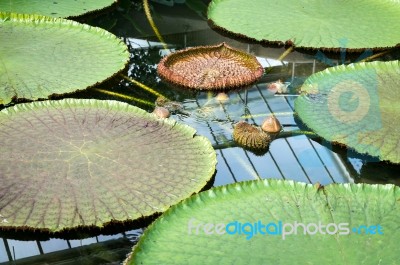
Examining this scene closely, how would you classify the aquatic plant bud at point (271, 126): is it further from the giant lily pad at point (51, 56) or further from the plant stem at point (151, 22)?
the plant stem at point (151, 22)

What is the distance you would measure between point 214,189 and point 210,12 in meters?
2.12

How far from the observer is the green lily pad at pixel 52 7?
4.14m

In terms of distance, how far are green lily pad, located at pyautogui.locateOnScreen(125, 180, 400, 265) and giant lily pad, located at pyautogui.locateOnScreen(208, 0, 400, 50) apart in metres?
1.59

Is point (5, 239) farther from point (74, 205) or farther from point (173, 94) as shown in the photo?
point (173, 94)

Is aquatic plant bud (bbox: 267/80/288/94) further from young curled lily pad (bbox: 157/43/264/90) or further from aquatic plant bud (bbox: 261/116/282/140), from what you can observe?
aquatic plant bud (bbox: 261/116/282/140)

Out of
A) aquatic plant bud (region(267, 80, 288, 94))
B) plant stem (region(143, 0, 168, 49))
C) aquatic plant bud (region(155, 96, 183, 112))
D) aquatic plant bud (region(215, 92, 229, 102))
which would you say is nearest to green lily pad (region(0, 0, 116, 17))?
plant stem (region(143, 0, 168, 49))

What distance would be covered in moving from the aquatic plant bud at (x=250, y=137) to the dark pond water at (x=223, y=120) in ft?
0.11

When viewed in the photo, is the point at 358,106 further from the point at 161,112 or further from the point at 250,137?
the point at 161,112

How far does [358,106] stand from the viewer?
3160 millimetres

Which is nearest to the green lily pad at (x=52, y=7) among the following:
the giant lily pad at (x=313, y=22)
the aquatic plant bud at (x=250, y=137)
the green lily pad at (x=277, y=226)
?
the giant lily pad at (x=313, y=22)

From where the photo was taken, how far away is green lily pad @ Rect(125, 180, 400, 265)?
2131mm

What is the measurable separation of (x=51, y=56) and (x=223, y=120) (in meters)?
1.05

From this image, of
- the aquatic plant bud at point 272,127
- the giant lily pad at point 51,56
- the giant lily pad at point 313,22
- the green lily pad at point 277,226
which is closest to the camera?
the green lily pad at point 277,226

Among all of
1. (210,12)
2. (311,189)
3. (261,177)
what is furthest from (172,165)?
(210,12)
